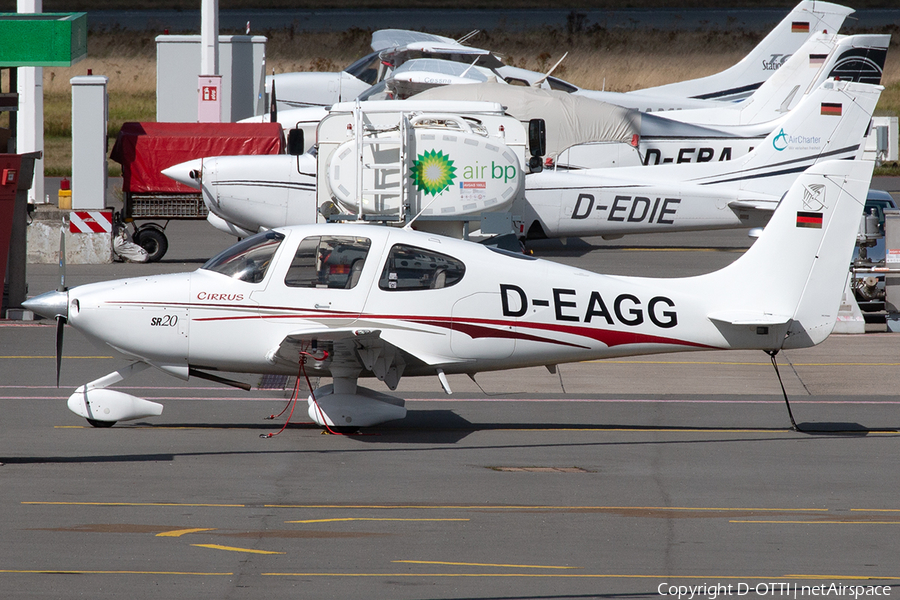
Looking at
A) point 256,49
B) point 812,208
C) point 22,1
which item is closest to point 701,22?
point 256,49

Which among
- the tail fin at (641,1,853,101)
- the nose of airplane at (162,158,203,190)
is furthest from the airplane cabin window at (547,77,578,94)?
the nose of airplane at (162,158,203,190)

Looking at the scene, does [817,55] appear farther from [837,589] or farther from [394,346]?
[837,589]

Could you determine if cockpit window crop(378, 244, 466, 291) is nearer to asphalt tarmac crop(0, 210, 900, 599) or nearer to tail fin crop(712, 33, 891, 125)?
asphalt tarmac crop(0, 210, 900, 599)

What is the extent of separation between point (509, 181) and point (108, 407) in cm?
872

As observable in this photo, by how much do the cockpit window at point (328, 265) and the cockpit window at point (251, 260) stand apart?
230 mm

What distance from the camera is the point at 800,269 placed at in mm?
10070

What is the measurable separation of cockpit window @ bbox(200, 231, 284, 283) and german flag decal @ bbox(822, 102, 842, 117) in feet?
44.5

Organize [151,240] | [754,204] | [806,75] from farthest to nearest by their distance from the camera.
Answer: [806,75] → [151,240] → [754,204]

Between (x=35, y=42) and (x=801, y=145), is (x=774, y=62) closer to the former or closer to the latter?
(x=801, y=145)

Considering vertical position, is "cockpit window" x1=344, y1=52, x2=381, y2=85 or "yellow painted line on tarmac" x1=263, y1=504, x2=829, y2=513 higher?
"cockpit window" x1=344, y1=52, x2=381, y2=85

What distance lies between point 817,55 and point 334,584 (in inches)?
932

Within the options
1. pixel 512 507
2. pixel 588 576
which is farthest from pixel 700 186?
pixel 588 576

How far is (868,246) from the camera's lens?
53.7ft

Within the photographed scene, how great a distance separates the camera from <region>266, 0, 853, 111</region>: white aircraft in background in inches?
1116
